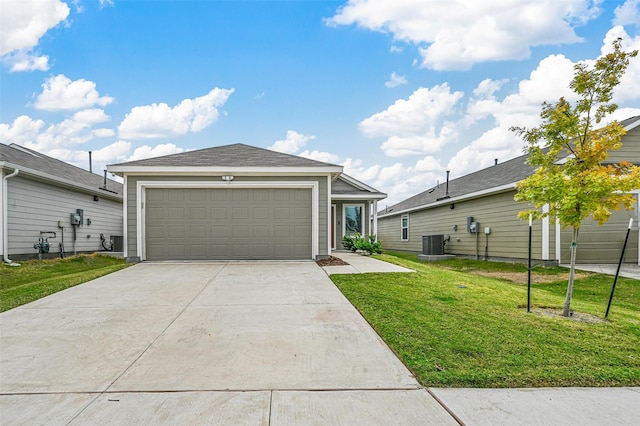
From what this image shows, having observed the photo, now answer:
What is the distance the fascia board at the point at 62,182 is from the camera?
36.1 feet

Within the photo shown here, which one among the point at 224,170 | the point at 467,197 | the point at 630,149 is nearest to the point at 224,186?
the point at 224,170

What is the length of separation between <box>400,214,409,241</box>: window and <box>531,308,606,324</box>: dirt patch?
17794mm

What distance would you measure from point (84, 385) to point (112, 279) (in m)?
5.63

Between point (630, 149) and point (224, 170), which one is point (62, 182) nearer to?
point (224, 170)

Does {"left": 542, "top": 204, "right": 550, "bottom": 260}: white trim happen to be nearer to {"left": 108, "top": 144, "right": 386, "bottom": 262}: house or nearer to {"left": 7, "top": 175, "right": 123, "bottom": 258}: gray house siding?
{"left": 108, "top": 144, "right": 386, "bottom": 262}: house

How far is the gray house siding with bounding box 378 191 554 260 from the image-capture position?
507 inches

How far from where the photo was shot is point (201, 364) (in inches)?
145

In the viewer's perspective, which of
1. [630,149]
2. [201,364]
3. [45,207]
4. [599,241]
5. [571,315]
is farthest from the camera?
[45,207]

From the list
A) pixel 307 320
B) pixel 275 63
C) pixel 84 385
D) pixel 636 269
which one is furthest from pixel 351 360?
pixel 275 63

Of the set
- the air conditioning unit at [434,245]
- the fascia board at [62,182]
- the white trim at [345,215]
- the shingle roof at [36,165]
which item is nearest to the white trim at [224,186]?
the fascia board at [62,182]

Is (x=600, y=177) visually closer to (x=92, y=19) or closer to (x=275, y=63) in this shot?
(x=275, y=63)

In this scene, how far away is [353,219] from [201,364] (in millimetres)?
14235

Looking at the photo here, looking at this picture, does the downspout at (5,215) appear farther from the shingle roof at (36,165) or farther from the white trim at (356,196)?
the white trim at (356,196)

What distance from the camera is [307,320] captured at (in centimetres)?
517
